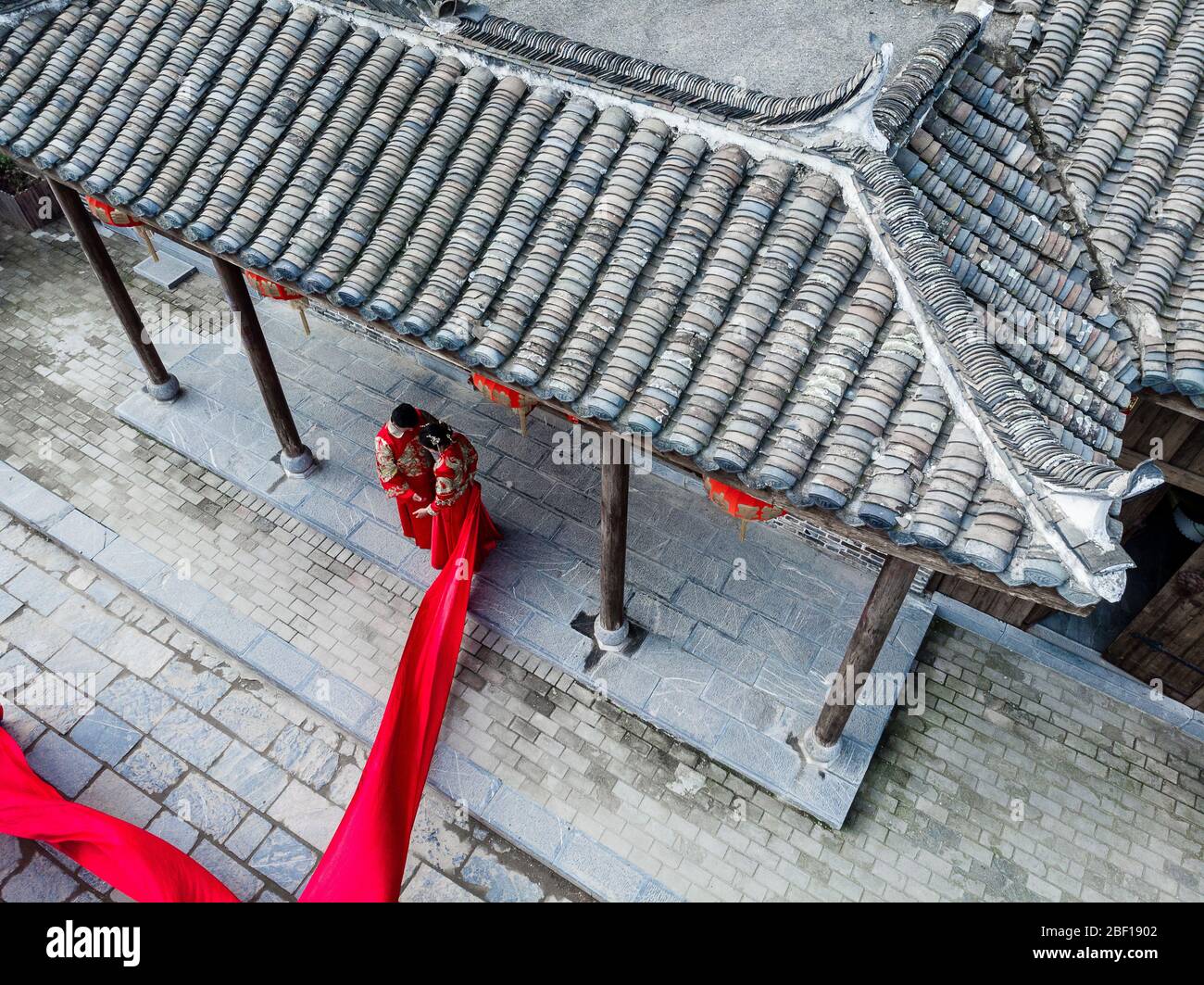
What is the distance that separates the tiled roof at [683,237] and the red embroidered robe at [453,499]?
2965 mm

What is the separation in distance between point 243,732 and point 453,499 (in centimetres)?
345

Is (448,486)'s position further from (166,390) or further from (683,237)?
(166,390)

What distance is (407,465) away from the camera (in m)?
9.18

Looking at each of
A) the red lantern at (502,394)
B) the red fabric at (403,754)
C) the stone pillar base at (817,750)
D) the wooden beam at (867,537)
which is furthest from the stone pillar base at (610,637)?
the wooden beam at (867,537)

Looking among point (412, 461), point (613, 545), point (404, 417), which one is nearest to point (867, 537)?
point (613, 545)

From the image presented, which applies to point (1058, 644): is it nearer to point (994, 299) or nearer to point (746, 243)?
point (994, 299)

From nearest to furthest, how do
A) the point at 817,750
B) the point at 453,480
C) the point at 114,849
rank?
the point at 114,849 → the point at 817,750 → the point at 453,480

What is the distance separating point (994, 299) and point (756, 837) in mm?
5657

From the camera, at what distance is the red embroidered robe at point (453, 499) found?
8898 millimetres

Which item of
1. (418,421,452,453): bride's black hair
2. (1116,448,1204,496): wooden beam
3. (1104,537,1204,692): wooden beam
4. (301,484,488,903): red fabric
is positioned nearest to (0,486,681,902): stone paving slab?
(301,484,488,903): red fabric

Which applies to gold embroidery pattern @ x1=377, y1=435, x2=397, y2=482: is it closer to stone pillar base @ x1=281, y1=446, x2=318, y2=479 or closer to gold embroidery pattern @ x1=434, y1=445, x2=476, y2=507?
gold embroidery pattern @ x1=434, y1=445, x2=476, y2=507

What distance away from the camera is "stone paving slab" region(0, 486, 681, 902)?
832cm

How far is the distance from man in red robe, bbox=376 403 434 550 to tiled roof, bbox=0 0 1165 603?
2710mm
